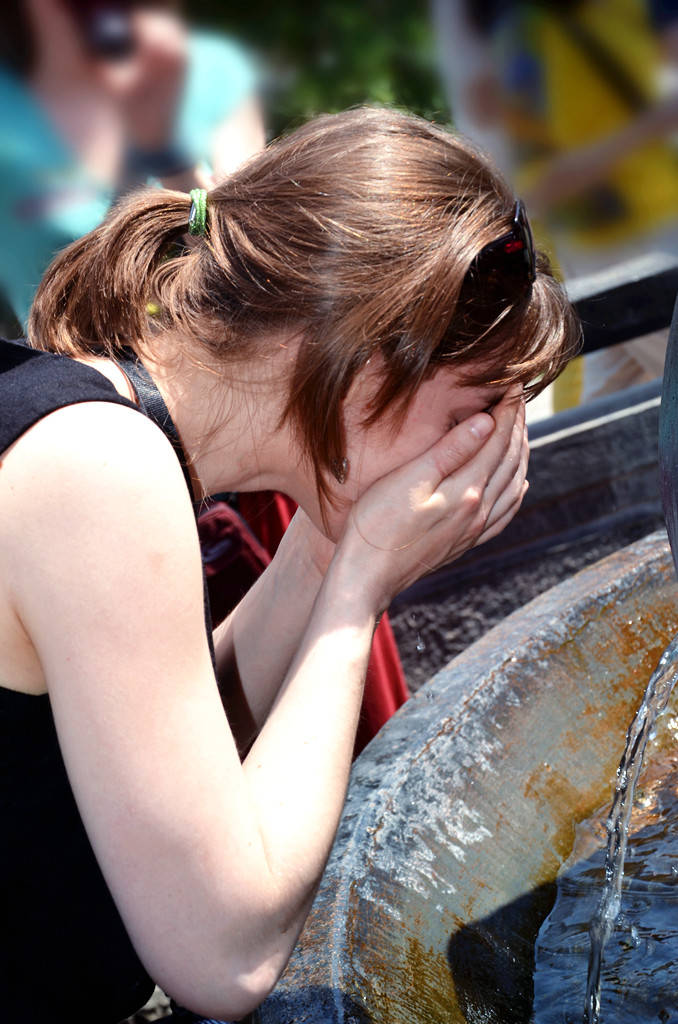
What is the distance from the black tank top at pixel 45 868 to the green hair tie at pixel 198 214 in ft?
1.07

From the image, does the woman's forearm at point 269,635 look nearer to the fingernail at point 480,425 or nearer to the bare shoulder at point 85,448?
the fingernail at point 480,425

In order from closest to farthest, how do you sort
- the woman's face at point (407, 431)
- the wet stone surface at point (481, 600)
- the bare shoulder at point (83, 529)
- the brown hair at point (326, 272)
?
the bare shoulder at point (83, 529) < the brown hair at point (326, 272) < the woman's face at point (407, 431) < the wet stone surface at point (481, 600)

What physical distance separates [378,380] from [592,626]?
0.77 meters

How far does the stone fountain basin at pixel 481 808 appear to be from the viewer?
134cm

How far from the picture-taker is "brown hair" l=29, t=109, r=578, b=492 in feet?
4.66

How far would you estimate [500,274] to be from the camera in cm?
151

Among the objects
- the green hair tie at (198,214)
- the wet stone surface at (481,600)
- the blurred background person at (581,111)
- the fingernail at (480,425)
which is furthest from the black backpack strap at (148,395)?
the blurred background person at (581,111)

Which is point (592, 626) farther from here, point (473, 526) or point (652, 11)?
point (652, 11)

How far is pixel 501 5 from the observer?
3621 millimetres

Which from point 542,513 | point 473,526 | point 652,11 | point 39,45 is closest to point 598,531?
point 542,513

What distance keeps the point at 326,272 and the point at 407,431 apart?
0.87 feet

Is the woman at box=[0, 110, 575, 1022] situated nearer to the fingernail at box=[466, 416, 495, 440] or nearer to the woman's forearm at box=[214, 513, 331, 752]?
the fingernail at box=[466, 416, 495, 440]

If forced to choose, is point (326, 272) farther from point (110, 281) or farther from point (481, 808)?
point (481, 808)

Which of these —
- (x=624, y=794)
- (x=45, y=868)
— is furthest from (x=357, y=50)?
(x=45, y=868)
